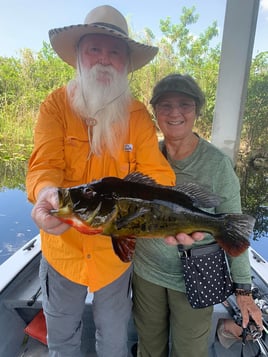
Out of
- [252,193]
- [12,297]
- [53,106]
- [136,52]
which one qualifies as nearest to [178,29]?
[252,193]

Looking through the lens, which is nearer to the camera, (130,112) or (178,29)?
(130,112)

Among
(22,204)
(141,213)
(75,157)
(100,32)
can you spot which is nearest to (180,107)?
(100,32)

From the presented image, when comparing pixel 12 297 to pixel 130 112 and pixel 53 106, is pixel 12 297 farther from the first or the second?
pixel 130 112

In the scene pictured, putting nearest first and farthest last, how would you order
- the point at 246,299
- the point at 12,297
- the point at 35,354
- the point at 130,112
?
the point at 130,112, the point at 246,299, the point at 12,297, the point at 35,354

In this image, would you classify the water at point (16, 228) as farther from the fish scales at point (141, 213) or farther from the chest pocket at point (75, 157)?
the fish scales at point (141, 213)

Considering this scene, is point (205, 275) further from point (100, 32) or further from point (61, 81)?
point (61, 81)

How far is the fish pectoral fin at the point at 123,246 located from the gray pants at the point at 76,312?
42 cm

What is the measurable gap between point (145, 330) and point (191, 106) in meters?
1.48

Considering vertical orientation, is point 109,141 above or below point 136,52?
below

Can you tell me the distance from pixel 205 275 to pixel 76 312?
2.53 feet

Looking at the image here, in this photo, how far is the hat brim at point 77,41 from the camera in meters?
1.45

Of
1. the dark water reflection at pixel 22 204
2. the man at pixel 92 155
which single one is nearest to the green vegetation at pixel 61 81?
the dark water reflection at pixel 22 204

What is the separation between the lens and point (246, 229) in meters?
1.26

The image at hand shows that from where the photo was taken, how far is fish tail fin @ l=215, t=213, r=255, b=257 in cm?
125
